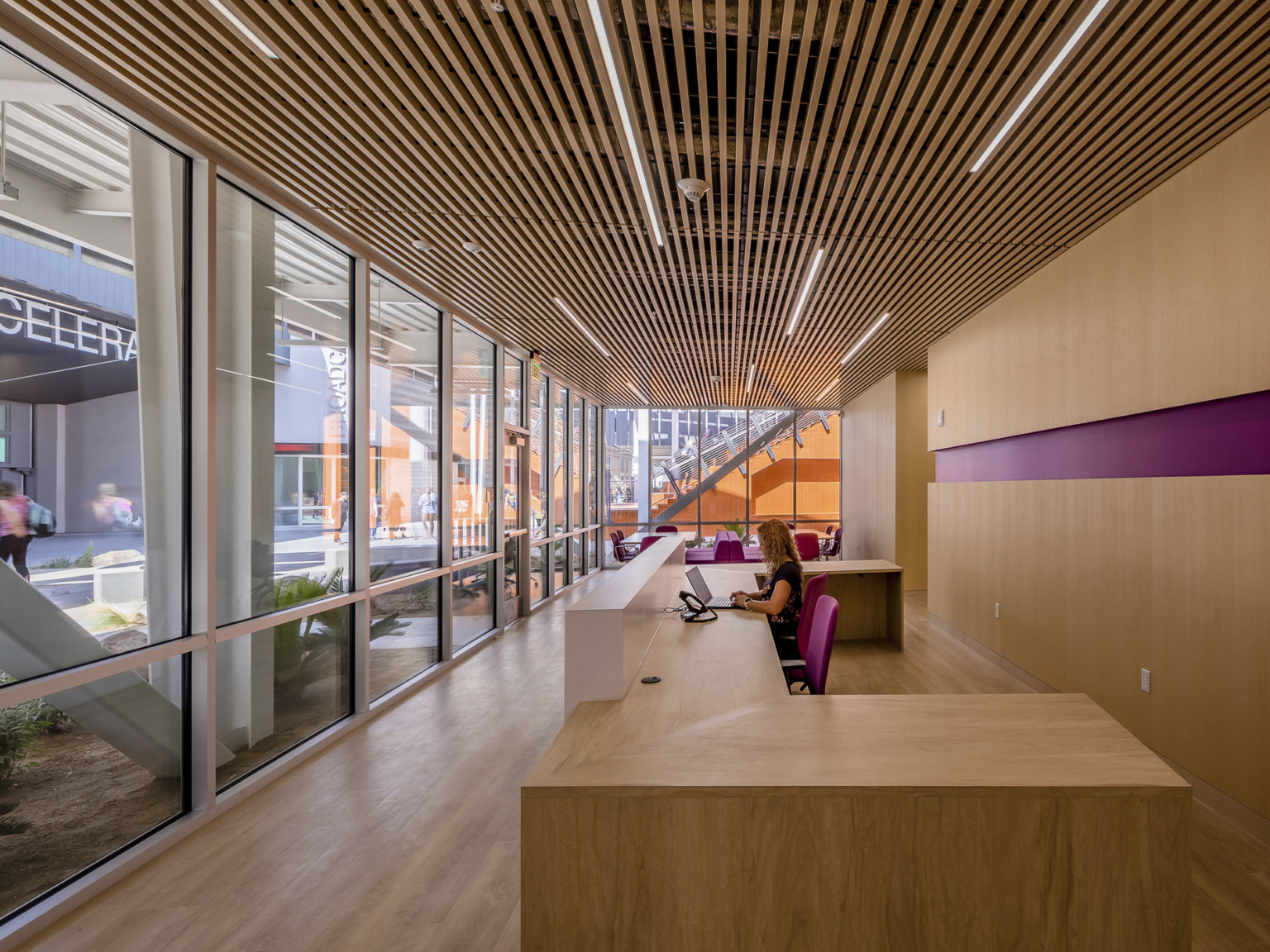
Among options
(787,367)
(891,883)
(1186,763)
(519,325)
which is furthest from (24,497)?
(787,367)

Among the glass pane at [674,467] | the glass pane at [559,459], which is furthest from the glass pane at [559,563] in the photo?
the glass pane at [674,467]

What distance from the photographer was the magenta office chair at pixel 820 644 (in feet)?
11.1

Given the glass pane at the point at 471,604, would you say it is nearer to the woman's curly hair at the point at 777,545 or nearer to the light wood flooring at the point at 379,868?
the light wood flooring at the point at 379,868

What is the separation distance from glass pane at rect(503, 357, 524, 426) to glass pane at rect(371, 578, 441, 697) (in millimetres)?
2718

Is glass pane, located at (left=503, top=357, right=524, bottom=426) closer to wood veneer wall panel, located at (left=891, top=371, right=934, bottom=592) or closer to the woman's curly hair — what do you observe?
the woman's curly hair

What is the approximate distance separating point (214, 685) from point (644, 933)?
2.62 meters

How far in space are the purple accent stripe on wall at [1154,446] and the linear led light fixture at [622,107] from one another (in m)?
3.30

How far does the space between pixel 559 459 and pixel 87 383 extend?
8080 mm

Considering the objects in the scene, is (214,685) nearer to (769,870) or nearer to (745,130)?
(769,870)

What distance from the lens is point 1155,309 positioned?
392 cm

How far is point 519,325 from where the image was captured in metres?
7.05

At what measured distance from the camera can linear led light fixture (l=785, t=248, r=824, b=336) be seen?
4996mm

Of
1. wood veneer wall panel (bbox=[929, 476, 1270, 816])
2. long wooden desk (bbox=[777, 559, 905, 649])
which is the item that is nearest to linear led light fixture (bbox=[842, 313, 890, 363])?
wood veneer wall panel (bbox=[929, 476, 1270, 816])

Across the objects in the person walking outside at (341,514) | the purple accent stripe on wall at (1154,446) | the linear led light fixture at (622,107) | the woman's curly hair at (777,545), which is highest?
the linear led light fixture at (622,107)
